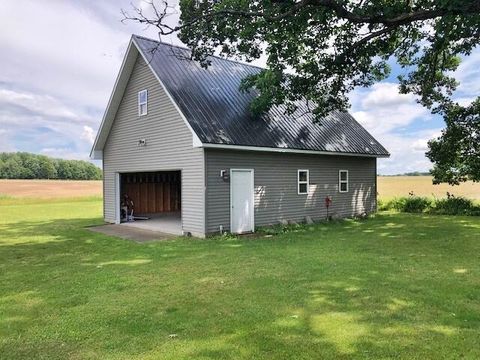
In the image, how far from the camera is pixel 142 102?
47.3 ft

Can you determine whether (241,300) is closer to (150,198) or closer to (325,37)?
(325,37)

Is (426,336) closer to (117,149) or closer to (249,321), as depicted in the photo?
(249,321)

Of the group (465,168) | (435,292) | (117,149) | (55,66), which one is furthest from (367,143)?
(55,66)

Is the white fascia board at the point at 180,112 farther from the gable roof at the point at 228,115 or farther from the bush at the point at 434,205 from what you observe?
the bush at the point at 434,205

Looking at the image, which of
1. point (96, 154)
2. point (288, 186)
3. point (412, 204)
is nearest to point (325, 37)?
point (288, 186)

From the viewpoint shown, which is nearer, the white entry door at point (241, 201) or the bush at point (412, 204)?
the white entry door at point (241, 201)

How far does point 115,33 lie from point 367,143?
12100 mm

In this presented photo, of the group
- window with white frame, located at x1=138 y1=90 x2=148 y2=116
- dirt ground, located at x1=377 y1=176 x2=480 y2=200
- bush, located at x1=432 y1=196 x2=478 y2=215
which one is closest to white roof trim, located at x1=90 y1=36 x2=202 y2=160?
window with white frame, located at x1=138 y1=90 x2=148 y2=116

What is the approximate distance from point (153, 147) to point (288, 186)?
5.21 metres

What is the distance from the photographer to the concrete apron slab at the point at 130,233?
12148 millimetres

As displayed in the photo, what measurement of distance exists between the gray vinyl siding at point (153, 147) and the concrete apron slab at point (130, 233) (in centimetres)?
94

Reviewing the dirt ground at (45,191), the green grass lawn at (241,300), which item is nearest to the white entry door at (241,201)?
the green grass lawn at (241,300)

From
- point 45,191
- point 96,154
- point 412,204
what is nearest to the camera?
point 96,154

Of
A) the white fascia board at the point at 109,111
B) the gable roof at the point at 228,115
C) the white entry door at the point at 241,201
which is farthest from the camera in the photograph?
the white fascia board at the point at 109,111
